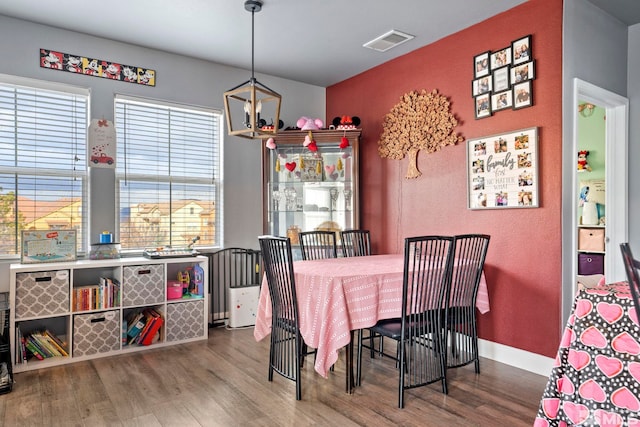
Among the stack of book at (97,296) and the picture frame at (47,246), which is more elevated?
the picture frame at (47,246)

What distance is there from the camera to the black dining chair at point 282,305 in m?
2.59

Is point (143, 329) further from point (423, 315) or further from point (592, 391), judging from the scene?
point (592, 391)

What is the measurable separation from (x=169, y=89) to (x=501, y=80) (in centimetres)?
300

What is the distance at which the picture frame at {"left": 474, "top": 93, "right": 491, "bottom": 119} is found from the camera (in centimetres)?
342

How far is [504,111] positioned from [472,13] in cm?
81

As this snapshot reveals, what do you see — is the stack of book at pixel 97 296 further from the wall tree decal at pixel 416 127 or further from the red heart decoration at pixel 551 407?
the red heart decoration at pixel 551 407

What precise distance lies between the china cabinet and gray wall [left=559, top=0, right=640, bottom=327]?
1.99m

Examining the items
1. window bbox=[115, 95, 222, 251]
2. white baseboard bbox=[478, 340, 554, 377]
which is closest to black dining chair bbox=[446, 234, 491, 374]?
white baseboard bbox=[478, 340, 554, 377]

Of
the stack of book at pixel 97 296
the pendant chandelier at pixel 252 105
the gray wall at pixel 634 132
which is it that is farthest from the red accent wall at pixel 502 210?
the stack of book at pixel 97 296

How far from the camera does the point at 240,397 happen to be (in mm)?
2635

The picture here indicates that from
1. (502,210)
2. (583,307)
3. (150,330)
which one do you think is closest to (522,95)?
Result: (502,210)

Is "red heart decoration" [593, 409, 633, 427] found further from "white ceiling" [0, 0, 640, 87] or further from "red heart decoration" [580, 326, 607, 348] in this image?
"white ceiling" [0, 0, 640, 87]

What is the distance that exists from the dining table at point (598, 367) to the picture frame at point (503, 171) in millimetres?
1408

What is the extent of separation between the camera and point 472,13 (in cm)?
335
